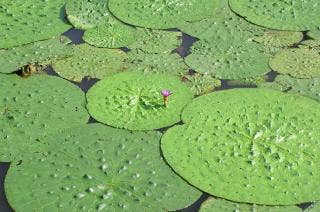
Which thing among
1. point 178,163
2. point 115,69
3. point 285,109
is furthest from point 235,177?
point 115,69

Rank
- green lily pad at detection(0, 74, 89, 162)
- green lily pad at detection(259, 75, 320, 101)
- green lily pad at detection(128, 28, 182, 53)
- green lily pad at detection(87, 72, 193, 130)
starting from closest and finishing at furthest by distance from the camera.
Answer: green lily pad at detection(0, 74, 89, 162) < green lily pad at detection(87, 72, 193, 130) < green lily pad at detection(259, 75, 320, 101) < green lily pad at detection(128, 28, 182, 53)

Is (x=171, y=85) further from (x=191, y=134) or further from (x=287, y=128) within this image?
(x=287, y=128)

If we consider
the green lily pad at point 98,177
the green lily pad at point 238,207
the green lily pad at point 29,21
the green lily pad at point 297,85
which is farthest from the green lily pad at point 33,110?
the green lily pad at point 297,85

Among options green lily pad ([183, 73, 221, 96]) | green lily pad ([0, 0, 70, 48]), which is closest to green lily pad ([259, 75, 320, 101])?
green lily pad ([183, 73, 221, 96])

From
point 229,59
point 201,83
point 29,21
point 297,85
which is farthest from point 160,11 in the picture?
point 297,85

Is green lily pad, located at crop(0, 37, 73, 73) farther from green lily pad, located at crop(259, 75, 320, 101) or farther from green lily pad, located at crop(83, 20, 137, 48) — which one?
green lily pad, located at crop(259, 75, 320, 101)

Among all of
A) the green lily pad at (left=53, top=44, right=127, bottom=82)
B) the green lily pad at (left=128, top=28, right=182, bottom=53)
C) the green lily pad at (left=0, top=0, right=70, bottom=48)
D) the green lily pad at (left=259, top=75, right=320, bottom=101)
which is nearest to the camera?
the green lily pad at (left=259, top=75, right=320, bottom=101)

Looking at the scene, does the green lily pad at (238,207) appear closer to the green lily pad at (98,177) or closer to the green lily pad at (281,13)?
the green lily pad at (98,177)
